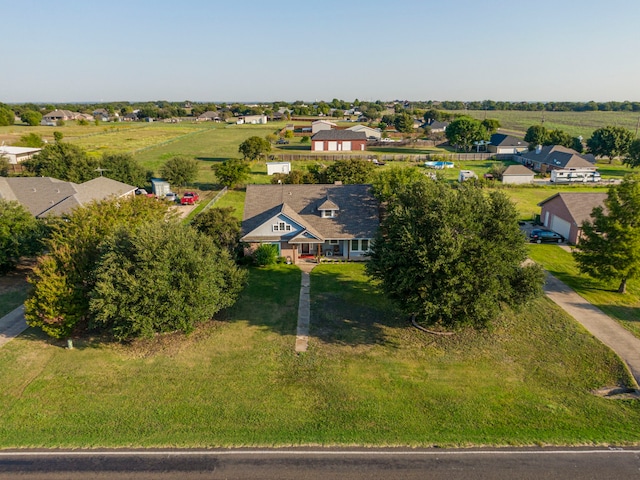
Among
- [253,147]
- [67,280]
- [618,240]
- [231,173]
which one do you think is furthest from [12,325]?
[253,147]

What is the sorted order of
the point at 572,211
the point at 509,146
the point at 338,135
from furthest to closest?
the point at 338,135 → the point at 509,146 → the point at 572,211

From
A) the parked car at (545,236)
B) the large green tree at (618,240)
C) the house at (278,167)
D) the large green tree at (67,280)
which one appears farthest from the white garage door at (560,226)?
the house at (278,167)

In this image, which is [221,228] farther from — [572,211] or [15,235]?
[572,211]

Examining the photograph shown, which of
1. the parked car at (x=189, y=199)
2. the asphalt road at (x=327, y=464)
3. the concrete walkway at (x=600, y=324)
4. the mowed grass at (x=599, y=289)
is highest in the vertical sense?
the parked car at (x=189, y=199)

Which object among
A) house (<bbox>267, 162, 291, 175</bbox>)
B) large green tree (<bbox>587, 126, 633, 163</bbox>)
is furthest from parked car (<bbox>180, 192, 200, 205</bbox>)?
large green tree (<bbox>587, 126, 633, 163</bbox>)

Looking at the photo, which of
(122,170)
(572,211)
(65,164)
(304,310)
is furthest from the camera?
(122,170)

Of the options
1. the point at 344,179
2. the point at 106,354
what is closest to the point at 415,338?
the point at 106,354

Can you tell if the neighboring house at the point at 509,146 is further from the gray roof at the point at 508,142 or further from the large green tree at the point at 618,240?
the large green tree at the point at 618,240

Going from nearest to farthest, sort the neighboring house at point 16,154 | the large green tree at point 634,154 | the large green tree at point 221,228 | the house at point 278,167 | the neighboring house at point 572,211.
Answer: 1. the large green tree at point 221,228
2. the neighboring house at point 572,211
3. the neighboring house at point 16,154
4. the house at point 278,167
5. the large green tree at point 634,154
